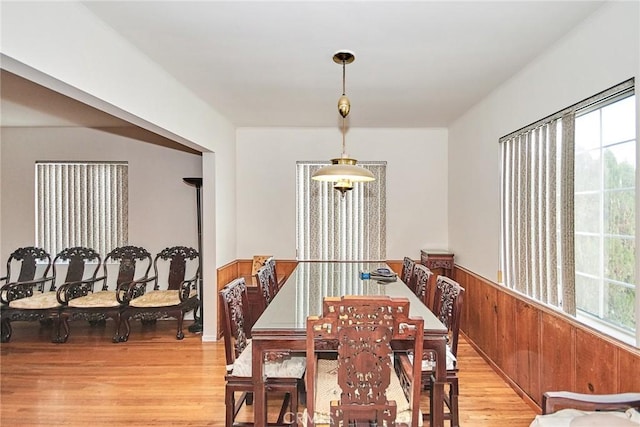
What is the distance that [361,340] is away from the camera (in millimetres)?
1619

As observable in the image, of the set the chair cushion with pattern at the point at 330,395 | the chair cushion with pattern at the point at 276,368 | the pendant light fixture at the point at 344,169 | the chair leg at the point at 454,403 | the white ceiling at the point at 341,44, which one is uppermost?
the white ceiling at the point at 341,44

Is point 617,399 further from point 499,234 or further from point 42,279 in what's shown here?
point 42,279

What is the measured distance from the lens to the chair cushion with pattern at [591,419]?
148cm

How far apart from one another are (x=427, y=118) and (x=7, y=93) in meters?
4.56

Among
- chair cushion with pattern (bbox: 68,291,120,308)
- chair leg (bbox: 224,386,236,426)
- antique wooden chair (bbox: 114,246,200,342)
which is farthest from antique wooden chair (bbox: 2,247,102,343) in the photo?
chair leg (bbox: 224,386,236,426)

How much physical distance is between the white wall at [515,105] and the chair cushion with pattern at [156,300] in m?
3.54

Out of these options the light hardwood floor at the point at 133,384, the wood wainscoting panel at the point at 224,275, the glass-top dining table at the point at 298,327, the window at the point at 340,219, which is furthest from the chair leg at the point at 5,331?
the glass-top dining table at the point at 298,327

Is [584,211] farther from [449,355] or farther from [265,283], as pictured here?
[265,283]

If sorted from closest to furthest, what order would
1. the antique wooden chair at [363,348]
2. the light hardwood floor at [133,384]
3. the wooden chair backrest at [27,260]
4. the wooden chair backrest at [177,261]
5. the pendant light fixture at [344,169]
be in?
1. the antique wooden chair at [363,348]
2. the pendant light fixture at [344,169]
3. the light hardwood floor at [133,384]
4. the wooden chair backrest at [27,260]
5. the wooden chair backrest at [177,261]

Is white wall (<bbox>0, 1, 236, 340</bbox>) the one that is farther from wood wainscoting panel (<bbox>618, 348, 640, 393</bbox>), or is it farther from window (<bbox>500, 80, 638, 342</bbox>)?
wood wainscoting panel (<bbox>618, 348, 640, 393</bbox>)

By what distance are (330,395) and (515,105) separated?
2.75 metres

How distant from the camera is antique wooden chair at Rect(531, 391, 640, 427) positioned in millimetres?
1517

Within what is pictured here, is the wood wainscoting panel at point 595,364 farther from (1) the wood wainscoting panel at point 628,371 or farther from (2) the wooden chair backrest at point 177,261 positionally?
(2) the wooden chair backrest at point 177,261

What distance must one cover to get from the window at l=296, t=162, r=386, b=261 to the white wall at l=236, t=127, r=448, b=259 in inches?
4.0
